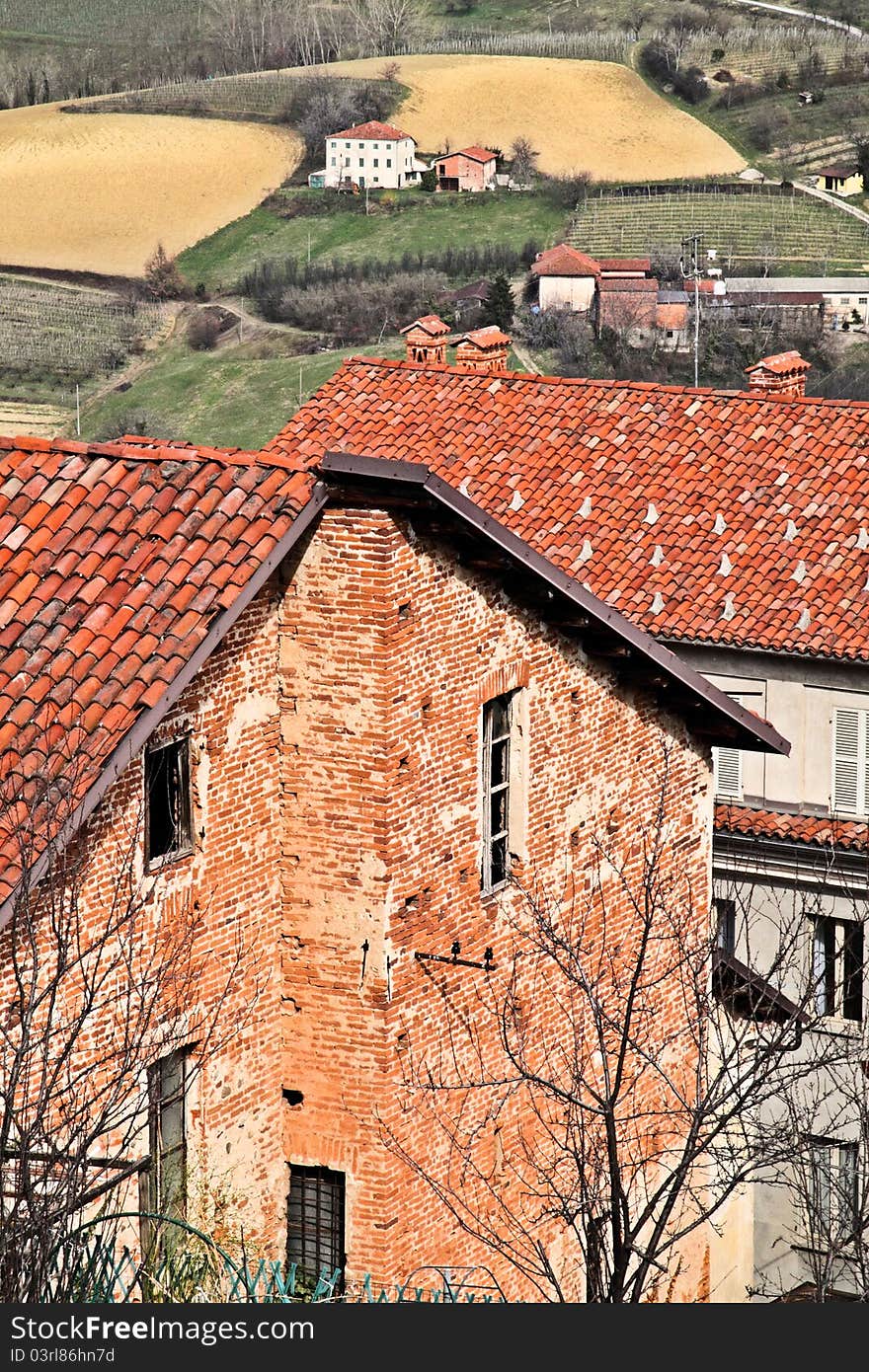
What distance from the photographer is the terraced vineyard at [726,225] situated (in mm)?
84625

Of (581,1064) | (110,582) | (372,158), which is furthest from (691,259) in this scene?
(110,582)

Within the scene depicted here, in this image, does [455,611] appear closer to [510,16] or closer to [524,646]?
[524,646]

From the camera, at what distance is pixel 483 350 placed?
35281 mm

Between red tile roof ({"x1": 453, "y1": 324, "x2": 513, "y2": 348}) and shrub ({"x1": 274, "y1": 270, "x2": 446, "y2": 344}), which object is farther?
shrub ({"x1": 274, "y1": 270, "x2": 446, "y2": 344})

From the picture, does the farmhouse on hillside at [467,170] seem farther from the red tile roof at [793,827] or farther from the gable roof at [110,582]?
the gable roof at [110,582]

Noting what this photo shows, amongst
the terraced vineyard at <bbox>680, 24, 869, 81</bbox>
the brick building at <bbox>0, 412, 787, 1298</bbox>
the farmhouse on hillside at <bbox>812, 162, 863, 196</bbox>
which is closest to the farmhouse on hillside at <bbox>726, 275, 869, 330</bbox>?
the farmhouse on hillside at <bbox>812, 162, 863, 196</bbox>

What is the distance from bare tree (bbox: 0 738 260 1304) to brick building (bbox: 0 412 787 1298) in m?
0.06

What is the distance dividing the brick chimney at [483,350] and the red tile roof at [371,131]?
6431 centimetres

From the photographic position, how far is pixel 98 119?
10375 cm

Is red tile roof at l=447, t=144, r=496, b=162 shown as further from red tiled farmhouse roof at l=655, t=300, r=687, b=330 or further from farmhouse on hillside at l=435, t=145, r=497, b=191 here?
red tiled farmhouse roof at l=655, t=300, r=687, b=330

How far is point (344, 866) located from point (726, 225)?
78.6 metres

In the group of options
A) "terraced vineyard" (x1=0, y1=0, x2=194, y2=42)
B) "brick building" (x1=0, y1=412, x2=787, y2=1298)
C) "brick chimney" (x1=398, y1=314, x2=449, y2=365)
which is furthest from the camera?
"terraced vineyard" (x1=0, y1=0, x2=194, y2=42)

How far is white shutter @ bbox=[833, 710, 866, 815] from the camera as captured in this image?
2716cm

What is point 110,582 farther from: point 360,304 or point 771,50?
point 771,50
